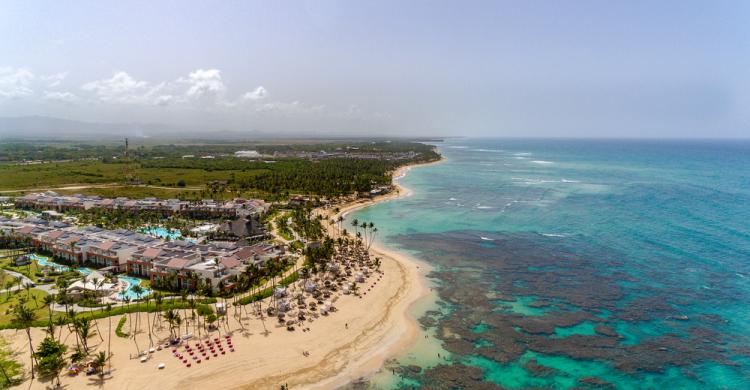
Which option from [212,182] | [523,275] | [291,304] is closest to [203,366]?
[291,304]

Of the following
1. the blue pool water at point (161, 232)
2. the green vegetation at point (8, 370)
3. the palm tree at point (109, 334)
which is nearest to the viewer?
the green vegetation at point (8, 370)

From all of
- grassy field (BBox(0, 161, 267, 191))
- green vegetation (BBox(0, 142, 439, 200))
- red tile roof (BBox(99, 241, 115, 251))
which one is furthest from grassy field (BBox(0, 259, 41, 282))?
grassy field (BBox(0, 161, 267, 191))

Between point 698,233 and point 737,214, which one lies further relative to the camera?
point 737,214

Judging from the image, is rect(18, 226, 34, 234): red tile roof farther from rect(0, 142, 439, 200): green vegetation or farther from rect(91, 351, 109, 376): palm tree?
rect(91, 351, 109, 376): palm tree

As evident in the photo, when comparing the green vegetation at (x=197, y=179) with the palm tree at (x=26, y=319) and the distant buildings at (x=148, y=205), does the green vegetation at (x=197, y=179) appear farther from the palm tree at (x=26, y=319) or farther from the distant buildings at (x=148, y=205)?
the palm tree at (x=26, y=319)

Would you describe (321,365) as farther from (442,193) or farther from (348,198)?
(442,193)

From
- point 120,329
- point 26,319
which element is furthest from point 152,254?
point 26,319

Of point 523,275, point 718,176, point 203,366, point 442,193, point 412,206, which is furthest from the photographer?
point 718,176

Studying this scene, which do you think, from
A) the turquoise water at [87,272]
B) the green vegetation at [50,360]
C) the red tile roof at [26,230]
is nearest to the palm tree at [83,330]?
the green vegetation at [50,360]
